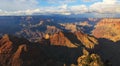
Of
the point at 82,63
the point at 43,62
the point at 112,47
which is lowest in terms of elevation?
the point at 112,47

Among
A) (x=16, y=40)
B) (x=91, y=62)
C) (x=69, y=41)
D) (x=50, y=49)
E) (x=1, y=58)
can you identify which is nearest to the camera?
(x=91, y=62)

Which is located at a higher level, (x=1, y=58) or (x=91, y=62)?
(x=91, y=62)

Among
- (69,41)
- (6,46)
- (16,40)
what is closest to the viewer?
(6,46)

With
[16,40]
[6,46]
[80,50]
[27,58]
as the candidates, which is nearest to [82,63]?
[27,58]

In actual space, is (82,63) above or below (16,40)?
above

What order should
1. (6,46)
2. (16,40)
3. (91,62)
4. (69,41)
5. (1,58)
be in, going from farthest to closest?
(69,41)
(16,40)
(6,46)
(1,58)
(91,62)

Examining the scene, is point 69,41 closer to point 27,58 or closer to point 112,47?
point 112,47

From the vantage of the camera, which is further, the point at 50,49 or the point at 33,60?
the point at 50,49

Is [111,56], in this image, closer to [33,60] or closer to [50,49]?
[50,49]

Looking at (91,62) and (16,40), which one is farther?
(16,40)

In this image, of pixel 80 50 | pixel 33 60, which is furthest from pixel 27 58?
pixel 80 50
